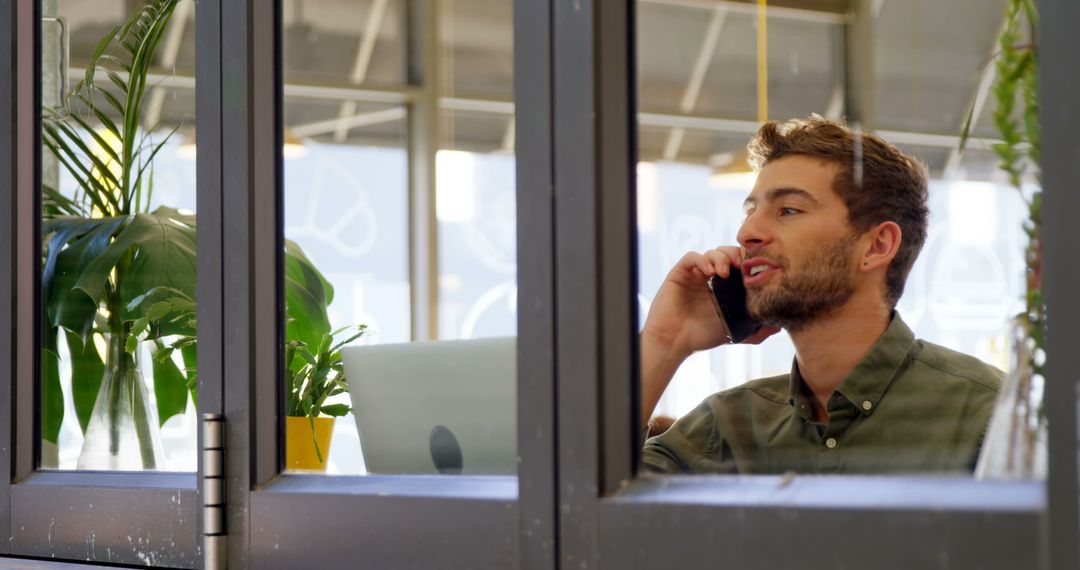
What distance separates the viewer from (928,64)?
5.63 ft

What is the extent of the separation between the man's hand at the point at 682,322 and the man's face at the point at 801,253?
0.04 meters

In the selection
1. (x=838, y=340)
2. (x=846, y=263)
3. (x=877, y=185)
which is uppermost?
(x=877, y=185)

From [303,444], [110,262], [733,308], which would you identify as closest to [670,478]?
[303,444]

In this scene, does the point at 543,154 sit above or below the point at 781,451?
above

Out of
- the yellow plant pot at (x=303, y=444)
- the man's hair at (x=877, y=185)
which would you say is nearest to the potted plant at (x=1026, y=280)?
the yellow plant pot at (x=303, y=444)

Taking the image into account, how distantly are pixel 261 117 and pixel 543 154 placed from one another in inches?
15.1

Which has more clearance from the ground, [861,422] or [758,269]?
[758,269]

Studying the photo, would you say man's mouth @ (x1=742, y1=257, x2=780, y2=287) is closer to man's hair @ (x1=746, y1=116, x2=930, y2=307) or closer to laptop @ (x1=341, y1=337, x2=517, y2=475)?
man's hair @ (x1=746, y1=116, x2=930, y2=307)

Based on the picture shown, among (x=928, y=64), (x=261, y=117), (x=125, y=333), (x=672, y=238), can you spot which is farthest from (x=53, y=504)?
(x=928, y=64)

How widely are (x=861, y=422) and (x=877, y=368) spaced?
0.47 m

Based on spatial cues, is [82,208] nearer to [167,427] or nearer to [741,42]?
[167,427]

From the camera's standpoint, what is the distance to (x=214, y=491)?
123 cm

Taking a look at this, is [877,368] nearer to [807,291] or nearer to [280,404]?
[807,291]

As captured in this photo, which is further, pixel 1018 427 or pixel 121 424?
pixel 121 424
